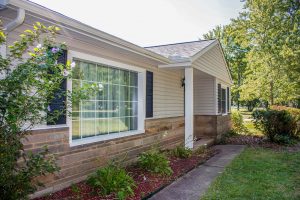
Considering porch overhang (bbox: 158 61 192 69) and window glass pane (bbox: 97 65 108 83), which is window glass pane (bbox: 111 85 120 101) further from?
porch overhang (bbox: 158 61 192 69)

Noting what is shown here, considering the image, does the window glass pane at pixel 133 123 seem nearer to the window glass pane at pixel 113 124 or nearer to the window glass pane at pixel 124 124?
A: the window glass pane at pixel 124 124

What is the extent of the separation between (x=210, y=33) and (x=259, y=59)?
15.2 meters

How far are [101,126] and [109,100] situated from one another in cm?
64

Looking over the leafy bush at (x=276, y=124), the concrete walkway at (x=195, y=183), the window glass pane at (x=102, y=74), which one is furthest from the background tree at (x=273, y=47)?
the window glass pane at (x=102, y=74)

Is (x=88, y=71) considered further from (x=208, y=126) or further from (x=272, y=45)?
(x=272, y=45)

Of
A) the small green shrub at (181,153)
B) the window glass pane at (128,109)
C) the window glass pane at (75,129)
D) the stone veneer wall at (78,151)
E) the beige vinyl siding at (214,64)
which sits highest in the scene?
the beige vinyl siding at (214,64)

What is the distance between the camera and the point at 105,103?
5.59 meters

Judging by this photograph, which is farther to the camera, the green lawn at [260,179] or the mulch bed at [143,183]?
the green lawn at [260,179]

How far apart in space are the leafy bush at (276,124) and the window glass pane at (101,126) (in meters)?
7.27

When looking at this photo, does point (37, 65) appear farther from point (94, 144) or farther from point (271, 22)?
point (271, 22)

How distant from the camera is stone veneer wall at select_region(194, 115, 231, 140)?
1086cm

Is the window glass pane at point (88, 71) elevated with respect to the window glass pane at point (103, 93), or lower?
elevated

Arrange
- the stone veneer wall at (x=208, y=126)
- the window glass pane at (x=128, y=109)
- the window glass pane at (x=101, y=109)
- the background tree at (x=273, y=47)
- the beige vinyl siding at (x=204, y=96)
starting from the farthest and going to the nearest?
1. the background tree at (x=273, y=47)
2. the beige vinyl siding at (x=204, y=96)
3. the stone veneer wall at (x=208, y=126)
4. the window glass pane at (x=128, y=109)
5. the window glass pane at (x=101, y=109)

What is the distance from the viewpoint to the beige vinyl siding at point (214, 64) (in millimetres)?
8492
